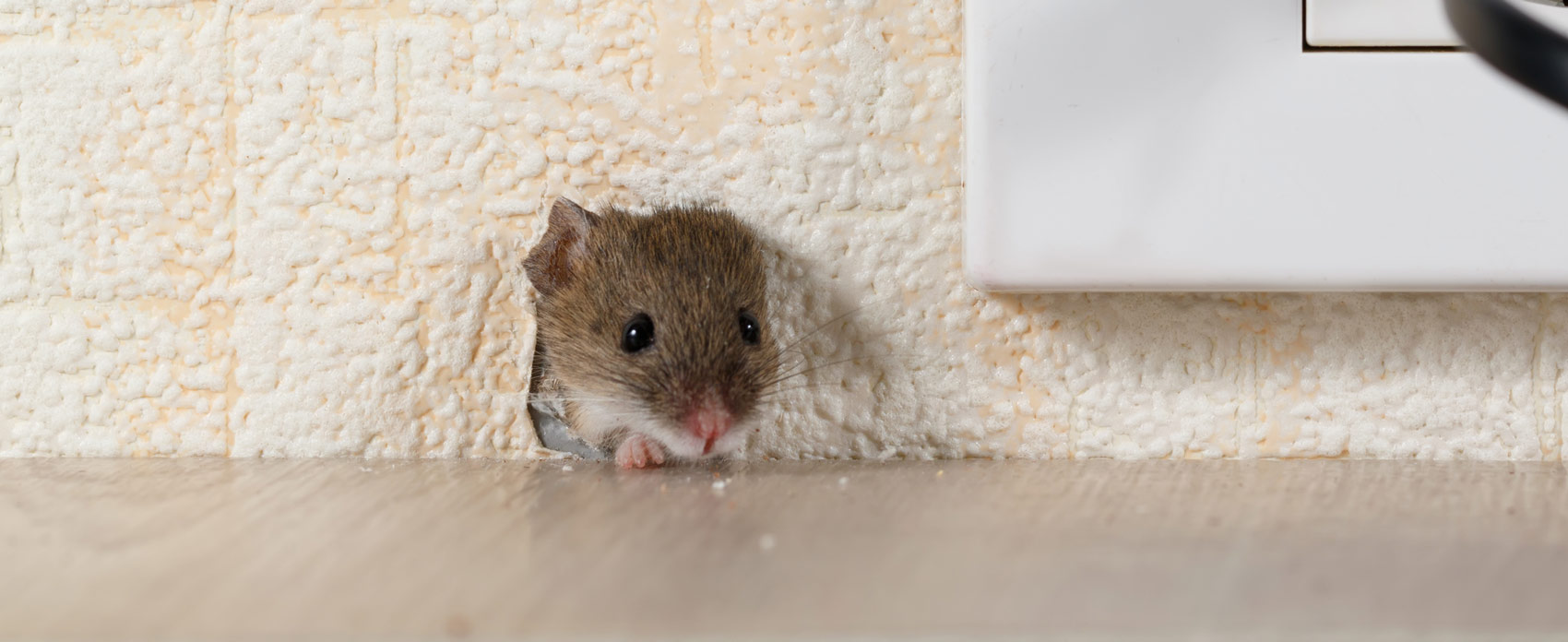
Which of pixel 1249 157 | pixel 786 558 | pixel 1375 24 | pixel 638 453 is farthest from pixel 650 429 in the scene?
pixel 1375 24

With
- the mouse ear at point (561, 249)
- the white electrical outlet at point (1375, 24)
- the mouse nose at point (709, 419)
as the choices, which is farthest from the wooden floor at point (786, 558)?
the white electrical outlet at point (1375, 24)

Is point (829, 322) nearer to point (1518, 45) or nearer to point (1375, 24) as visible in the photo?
point (1375, 24)

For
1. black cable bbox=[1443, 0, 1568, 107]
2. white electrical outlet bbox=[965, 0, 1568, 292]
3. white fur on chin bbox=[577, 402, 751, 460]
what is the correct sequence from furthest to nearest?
white fur on chin bbox=[577, 402, 751, 460] → white electrical outlet bbox=[965, 0, 1568, 292] → black cable bbox=[1443, 0, 1568, 107]

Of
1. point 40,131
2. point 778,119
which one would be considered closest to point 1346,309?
point 778,119

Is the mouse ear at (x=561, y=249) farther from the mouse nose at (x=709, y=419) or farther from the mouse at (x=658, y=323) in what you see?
the mouse nose at (x=709, y=419)

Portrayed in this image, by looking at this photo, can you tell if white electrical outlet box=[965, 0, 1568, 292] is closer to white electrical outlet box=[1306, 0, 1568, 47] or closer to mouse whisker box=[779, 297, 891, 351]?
white electrical outlet box=[1306, 0, 1568, 47]

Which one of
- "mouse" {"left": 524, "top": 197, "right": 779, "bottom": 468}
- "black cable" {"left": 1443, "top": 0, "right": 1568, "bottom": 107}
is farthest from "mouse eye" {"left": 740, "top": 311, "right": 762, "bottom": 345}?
"black cable" {"left": 1443, "top": 0, "right": 1568, "bottom": 107}

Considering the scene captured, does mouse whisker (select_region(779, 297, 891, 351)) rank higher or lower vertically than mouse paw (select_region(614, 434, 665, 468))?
higher

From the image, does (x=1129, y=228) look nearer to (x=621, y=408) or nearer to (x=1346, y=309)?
(x=1346, y=309)
